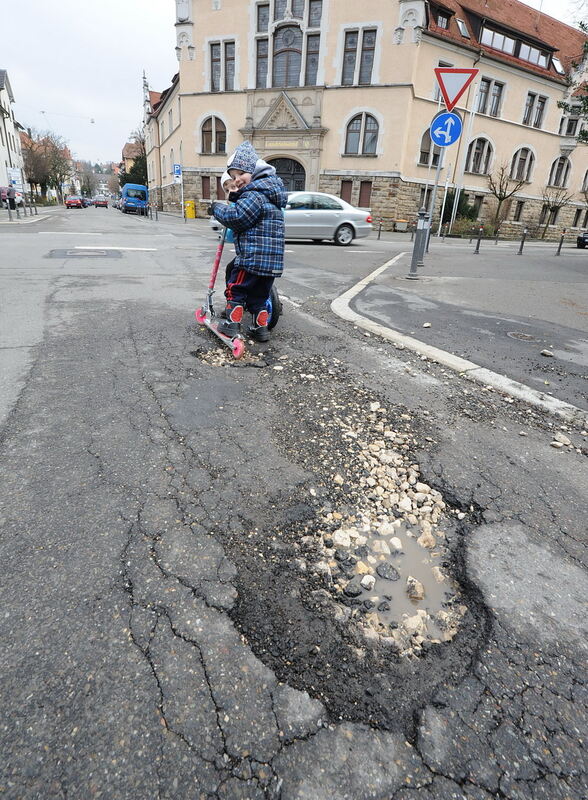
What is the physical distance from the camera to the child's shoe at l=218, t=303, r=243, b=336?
4.56 metres

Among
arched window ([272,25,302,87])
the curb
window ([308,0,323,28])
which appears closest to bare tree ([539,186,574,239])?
window ([308,0,323,28])

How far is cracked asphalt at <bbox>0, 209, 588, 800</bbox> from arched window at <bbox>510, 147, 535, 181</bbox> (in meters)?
40.9

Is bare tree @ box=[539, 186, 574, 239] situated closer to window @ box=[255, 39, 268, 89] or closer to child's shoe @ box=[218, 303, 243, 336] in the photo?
window @ box=[255, 39, 268, 89]

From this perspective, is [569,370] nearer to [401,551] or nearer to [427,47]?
[401,551]

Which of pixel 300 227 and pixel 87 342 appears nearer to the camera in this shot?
pixel 87 342

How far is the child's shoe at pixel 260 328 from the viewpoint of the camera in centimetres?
477

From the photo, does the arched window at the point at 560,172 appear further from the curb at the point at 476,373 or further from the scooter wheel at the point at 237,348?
the scooter wheel at the point at 237,348

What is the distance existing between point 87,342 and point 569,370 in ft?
15.7

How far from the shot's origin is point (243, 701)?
145 cm

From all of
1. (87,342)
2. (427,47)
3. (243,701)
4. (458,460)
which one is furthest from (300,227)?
(427,47)

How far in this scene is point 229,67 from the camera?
32.6m

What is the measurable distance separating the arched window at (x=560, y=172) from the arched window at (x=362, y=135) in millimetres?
18862

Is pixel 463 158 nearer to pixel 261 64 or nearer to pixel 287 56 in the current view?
pixel 287 56

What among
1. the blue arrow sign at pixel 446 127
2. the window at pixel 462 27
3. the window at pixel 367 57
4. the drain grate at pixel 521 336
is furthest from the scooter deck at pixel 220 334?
the window at pixel 462 27
